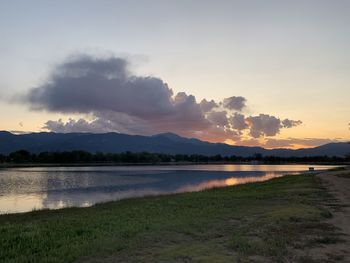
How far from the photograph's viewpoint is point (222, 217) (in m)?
17.1

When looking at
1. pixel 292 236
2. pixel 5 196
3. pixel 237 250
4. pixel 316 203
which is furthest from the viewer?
pixel 5 196

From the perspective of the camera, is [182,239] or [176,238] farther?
[176,238]

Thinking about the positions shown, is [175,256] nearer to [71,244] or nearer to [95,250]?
[95,250]

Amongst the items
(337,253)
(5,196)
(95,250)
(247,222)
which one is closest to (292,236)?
(337,253)

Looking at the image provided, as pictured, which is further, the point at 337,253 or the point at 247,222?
the point at 247,222

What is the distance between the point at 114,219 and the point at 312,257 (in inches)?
382

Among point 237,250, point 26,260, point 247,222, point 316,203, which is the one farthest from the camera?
point 316,203

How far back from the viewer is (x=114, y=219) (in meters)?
17.2

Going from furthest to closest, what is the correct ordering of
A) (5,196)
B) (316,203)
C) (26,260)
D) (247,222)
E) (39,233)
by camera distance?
(5,196)
(316,203)
(247,222)
(39,233)
(26,260)

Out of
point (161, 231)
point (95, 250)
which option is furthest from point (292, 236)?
point (95, 250)

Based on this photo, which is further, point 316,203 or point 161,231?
point 316,203

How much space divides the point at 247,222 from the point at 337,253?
554 centimetres

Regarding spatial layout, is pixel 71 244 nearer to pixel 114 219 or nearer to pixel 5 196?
pixel 114 219

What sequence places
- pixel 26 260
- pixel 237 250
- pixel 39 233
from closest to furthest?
pixel 26 260
pixel 237 250
pixel 39 233
